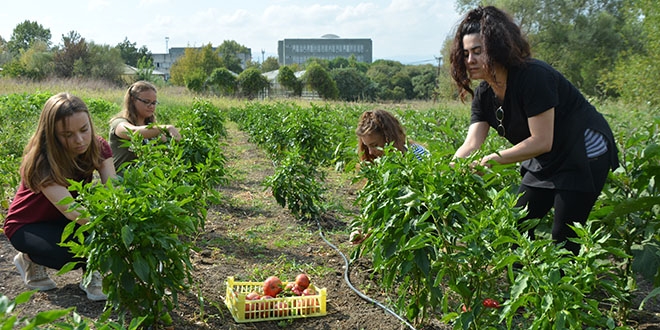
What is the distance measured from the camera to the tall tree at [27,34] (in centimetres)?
7575

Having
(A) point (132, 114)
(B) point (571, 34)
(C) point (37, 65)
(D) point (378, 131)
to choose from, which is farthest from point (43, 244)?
(C) point (37, 65)

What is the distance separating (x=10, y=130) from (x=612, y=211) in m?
7.94

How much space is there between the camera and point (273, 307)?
10.8 ft

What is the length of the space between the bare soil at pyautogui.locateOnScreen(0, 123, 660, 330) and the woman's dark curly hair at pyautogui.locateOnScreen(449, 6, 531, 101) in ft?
4.88

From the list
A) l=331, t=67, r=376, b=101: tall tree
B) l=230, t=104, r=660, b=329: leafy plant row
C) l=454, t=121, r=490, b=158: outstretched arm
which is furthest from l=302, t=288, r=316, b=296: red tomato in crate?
l=331, t=67, r=376, b=101: tall tree

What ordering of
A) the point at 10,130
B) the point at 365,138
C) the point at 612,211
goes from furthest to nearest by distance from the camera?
1. the point at 10,130
2. the point at 365,138
3. the point at 612,211

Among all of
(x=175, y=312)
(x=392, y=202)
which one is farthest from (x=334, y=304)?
(x=392, y=202)

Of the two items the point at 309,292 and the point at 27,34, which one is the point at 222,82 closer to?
the point at 309,292

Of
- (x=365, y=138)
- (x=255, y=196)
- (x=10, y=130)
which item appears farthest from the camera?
(x=10, y=130)

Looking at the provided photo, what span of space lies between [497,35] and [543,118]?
1.46ft

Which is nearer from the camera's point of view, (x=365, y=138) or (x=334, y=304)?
(x=334, y=304)

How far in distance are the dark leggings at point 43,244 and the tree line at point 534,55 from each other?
607 inches

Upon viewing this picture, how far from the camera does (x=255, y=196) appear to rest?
7281 millimetres

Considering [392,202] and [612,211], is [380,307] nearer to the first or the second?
[392,202]
